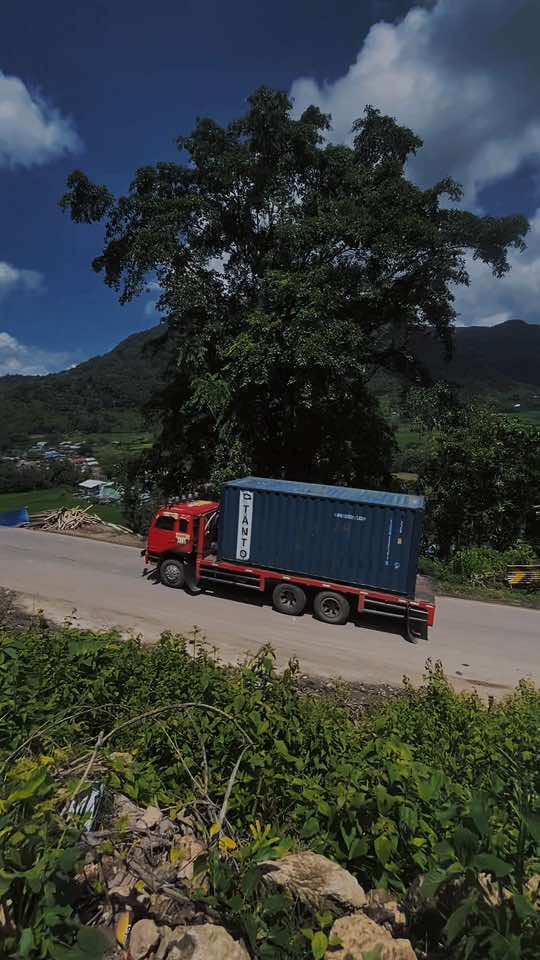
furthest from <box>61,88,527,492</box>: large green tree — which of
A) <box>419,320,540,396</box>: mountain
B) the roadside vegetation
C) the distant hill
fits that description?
the distant hill

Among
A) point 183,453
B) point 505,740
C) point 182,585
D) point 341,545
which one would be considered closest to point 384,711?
point 505,740

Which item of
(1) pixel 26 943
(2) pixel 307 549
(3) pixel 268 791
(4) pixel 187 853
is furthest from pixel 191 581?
(1) pixel 26 943

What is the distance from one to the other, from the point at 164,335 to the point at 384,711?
60.1ft

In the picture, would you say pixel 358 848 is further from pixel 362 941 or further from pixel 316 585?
pixel 316 585

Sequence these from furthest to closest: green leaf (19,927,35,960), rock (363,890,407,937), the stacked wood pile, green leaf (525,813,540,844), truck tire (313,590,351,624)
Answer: the stacked wood pile
truck tire (313,590,351,624)
rock (363,890,407,937)
green leaf (525,813,540,844)
green leaf (19,927,35,960)

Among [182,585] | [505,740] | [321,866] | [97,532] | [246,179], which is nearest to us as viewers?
[321,866]

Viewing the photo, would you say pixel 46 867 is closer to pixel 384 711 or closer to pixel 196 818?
pixel 196 818

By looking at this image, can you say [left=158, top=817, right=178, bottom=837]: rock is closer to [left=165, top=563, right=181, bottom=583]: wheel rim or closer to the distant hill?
[left=165, top=563, right=181, bottom=583]: wheel rim

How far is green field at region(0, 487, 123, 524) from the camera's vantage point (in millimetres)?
26327

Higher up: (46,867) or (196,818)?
(46,867)

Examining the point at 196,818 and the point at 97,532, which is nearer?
the point at 196,818

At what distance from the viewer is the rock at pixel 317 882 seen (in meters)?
2.63

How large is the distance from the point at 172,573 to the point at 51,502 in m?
33.5

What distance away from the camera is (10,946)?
2027mm
